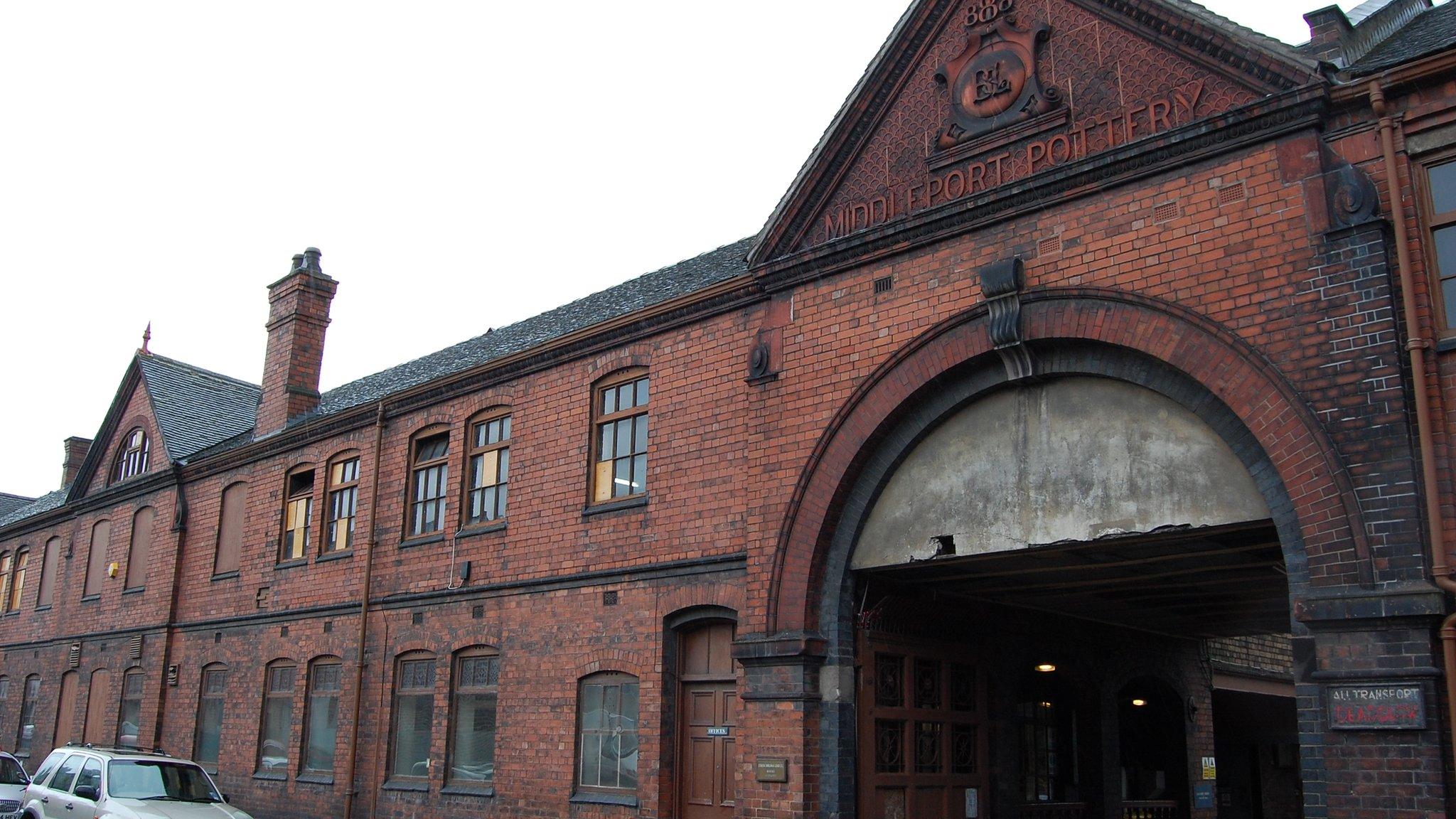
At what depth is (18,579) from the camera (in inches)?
1298

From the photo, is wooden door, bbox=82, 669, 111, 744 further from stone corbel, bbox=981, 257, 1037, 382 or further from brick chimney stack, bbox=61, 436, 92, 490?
stone corbel, bbox=981, 257, 1037, 382

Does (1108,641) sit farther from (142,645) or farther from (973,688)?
(142,645)

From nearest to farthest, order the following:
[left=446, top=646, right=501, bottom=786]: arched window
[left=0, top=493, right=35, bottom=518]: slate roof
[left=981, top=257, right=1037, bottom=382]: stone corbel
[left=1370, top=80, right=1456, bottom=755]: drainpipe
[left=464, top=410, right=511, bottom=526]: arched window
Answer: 1. [left=1370, top=80, right=1456, bottom=755]: drainpipe
2. [left=981, top=257, right=1037, bottom=382]: stone corbel
3. [left=446, top=646, right=501, bottom=786]: arched window
4. [left=464, top=410, right=511, bottom=526]: arched window
5. [left=0, top=493, right=35, bottom=518]: slate roof

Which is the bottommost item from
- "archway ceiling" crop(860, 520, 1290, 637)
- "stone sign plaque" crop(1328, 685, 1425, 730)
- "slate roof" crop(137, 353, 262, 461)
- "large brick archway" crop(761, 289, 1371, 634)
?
"stone sign plaque" crop(1328, 685, 1425, 730)

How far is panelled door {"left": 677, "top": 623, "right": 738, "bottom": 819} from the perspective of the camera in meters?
13.8

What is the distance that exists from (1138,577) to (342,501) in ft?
45.3

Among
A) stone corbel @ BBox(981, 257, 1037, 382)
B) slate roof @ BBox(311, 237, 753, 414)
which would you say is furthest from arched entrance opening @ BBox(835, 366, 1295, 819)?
slate roof @ BBox(311, 237, 753, 414)

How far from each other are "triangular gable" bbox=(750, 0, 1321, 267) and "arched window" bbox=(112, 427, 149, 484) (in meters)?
20.1

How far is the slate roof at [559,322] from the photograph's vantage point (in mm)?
16531

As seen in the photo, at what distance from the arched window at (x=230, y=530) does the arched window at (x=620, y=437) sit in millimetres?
10897

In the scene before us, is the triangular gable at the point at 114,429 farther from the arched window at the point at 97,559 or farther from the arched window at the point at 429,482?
the arched window at the point at 429,482

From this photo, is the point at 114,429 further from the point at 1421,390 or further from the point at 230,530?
the point at 1421,390

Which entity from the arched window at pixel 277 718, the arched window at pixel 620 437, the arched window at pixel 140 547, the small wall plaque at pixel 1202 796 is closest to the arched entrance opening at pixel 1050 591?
the small wall plaque at pixel 1202 796

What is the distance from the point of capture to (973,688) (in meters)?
15.1
